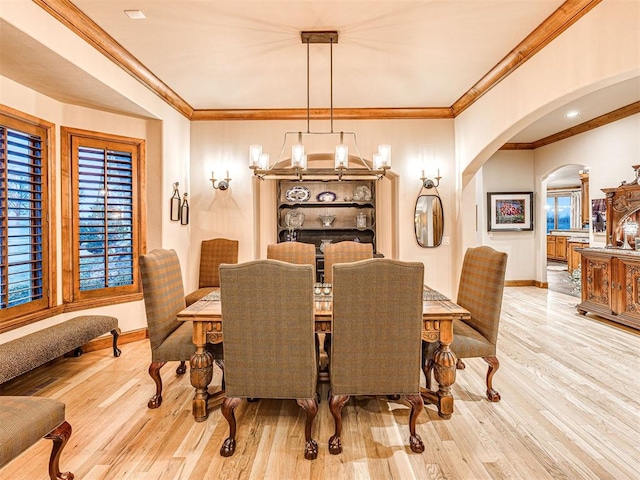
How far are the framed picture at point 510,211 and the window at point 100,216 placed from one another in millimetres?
6233

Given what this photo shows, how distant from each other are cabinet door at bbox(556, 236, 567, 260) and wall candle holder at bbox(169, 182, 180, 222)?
35.1ft

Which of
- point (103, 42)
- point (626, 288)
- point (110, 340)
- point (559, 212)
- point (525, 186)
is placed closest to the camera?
point (103, 42)

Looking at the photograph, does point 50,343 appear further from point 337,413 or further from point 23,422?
point 337,413

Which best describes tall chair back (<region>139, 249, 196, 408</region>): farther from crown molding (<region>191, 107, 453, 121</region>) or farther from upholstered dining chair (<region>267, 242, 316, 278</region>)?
crown molding (<region>191, 107, 453, 121</region>)

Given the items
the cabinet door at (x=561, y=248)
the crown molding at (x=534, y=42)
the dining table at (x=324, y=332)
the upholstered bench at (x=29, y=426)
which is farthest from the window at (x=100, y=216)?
the cabinet door at (x=561, y=248)

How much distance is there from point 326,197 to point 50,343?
3777 mm

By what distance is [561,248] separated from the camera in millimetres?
10844

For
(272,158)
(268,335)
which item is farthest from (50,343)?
(272,158)

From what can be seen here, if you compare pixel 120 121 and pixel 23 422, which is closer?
pixel 23 422

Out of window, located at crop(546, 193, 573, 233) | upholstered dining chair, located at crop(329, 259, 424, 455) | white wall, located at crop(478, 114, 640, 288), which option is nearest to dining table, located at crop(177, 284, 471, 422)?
upholstered dining chair, located at crop(329, 259, 424, 455)

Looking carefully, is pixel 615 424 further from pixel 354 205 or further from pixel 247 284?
pixel 354 205

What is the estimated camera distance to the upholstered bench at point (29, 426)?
1.50 meters

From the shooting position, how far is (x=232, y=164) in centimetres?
488

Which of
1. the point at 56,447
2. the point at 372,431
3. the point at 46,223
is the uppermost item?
the point at 46,223
